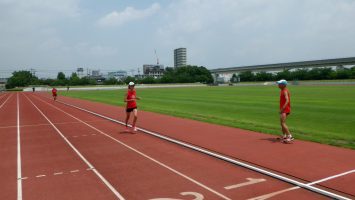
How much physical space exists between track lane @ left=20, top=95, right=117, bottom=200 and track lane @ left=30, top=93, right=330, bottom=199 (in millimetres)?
1855

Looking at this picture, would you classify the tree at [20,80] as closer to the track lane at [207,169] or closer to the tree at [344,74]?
the tree at [344,74]

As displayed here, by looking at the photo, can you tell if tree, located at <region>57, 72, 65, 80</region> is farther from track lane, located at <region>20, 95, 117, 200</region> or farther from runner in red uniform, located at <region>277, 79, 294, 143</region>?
runner in red uniform, located at <region>277, 79, 294, 143</region>

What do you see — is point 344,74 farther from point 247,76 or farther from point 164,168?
point 164,168

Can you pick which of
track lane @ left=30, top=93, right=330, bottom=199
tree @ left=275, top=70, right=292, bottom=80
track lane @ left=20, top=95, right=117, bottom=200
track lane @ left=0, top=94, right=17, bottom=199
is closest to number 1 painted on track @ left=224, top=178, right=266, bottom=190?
track lane @ left=30, top=93, right=330, bottom=199

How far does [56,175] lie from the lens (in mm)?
7188

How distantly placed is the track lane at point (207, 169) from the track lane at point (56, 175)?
1855 millimetres

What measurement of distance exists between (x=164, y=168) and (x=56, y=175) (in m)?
2.29

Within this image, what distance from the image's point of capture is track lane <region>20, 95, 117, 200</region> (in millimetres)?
6008

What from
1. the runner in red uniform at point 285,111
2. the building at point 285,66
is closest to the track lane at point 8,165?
the runner in red uniform at point 285,111

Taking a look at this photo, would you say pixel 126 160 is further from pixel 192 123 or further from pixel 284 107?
pixel 192 123

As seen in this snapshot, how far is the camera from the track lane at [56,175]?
19.7 ft

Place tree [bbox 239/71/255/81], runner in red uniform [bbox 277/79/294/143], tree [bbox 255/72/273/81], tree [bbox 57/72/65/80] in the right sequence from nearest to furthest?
1. runner in red uniform [bbox 277/79/294/143]
2. tree [bbox 255/72/273/81]
3. tree [bbox 239/71/255/81]
4. tree [bbox 57/72/65/80]

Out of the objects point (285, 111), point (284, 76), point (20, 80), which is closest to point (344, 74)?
point (284, 76)

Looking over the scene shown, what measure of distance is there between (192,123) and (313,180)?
8.66 metres
